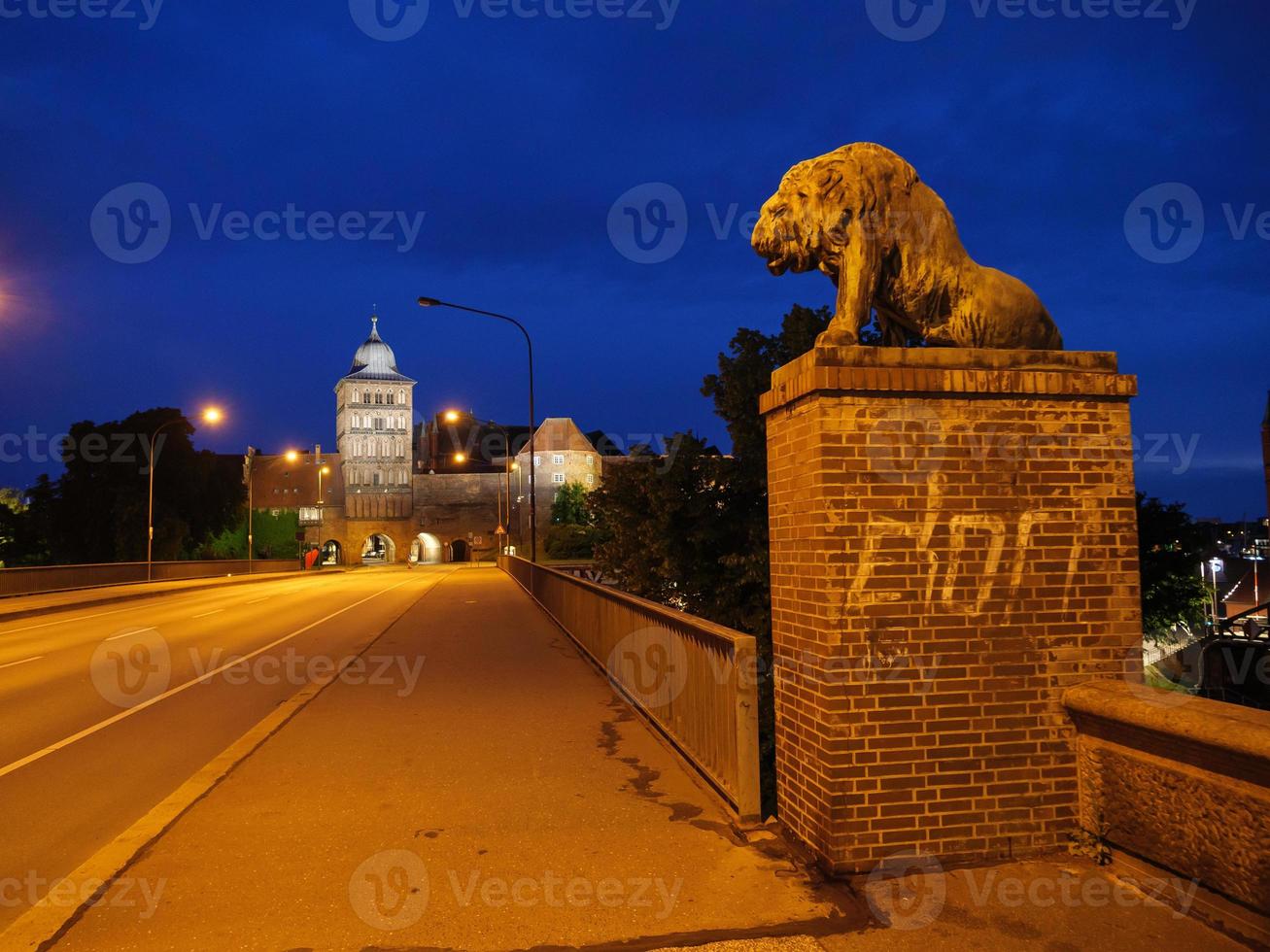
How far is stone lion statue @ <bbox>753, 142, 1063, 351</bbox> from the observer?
5.41 metres

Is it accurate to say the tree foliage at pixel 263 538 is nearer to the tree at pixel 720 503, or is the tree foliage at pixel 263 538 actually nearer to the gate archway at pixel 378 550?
the gate archway at pixel 378 550

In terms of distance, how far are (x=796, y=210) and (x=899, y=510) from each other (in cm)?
191

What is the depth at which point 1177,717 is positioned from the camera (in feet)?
13.5

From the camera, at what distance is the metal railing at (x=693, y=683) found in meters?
5.56

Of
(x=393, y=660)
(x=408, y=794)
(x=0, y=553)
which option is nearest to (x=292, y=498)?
(x=0, y=553)

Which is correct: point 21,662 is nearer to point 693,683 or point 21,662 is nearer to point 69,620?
point 69,620

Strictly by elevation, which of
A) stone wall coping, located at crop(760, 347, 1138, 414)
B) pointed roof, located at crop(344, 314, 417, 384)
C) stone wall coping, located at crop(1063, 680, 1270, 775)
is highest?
pointed roof, located at crop(344, 314, 417, 384)

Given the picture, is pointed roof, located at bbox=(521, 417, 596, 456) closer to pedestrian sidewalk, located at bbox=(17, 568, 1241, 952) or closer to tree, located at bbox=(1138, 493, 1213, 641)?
tree, located at bbox=(1138, 493, 1213, 641)

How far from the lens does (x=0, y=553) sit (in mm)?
68625

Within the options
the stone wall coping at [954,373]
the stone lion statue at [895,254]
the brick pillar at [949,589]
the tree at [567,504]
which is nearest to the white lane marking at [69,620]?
the stone lion statue at [895,254]

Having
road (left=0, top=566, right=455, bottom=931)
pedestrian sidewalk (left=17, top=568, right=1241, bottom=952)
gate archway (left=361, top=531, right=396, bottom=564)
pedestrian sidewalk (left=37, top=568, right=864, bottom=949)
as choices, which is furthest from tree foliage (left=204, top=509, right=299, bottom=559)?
pedestrian sidewalk (left=17, top=568, right=1241, bottom=952)

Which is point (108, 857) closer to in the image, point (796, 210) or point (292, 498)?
point (796, 210)

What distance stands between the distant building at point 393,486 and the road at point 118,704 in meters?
83.7

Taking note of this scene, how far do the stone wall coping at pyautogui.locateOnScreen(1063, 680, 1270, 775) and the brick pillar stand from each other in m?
0.19
